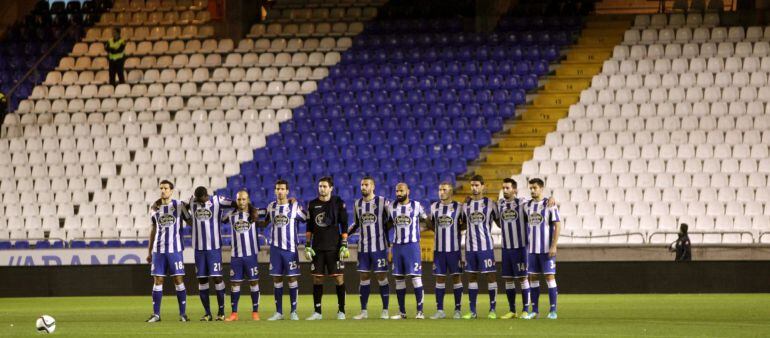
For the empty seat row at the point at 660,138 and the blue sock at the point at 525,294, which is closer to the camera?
the blue sock at the point at 525,294

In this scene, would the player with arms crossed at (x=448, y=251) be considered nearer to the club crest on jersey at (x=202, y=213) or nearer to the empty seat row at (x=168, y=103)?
the club crest on jersey at (x=202, y=213)

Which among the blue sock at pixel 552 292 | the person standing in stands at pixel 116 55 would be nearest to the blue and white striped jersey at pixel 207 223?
the blue sock at pixel 552 292

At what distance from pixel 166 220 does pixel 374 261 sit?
254 centimetres

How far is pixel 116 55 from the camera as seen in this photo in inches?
1206

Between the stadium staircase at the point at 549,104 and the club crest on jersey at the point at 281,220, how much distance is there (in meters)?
10.9

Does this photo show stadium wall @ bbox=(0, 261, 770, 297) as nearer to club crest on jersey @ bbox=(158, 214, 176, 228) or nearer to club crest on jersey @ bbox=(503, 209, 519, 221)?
club crest on jersey @ bbox=(503, 209, 519, 221)

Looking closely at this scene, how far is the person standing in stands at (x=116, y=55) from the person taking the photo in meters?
30.5

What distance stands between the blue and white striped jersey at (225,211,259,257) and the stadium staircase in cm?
1093

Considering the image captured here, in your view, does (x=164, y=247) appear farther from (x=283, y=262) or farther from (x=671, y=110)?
(x=671, y=110)

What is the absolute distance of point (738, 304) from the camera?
17.9 metres

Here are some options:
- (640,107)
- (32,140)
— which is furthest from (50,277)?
(640,107)

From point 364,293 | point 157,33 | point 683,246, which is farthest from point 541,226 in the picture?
point 157,33

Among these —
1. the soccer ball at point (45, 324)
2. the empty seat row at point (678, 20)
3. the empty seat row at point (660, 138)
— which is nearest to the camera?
the soccer ball at point (45, 324)

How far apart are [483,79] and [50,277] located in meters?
10.7
